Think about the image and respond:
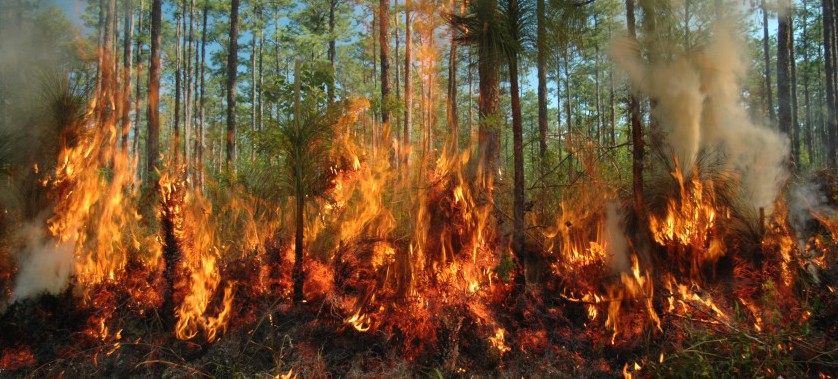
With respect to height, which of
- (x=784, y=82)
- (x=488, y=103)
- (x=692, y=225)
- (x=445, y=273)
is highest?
(x=784, y=82)

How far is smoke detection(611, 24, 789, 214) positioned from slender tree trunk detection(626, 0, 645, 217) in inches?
9.1

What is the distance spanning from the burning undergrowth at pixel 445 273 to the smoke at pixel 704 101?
3 cm

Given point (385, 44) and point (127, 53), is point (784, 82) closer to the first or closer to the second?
point (385, 44)

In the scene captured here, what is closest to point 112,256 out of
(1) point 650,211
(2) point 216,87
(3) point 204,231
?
(3) point 204,231

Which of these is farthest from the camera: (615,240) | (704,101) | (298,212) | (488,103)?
(488,103)

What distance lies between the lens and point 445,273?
4695mm

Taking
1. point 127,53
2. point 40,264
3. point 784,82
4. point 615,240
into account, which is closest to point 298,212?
point 40,264

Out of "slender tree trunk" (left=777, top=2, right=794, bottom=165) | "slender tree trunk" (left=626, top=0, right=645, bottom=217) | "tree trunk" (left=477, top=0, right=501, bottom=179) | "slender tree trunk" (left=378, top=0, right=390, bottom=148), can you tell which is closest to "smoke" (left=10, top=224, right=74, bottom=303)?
"tree trunk" (left=477, top=0, right=501, bottom=179)

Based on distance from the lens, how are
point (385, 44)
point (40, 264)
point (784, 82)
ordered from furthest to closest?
point (784, 82)
point (385, 44)
point (40, 264)

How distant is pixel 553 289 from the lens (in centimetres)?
483

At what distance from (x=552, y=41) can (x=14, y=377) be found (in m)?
6.09

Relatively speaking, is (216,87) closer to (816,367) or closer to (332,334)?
(332,334)

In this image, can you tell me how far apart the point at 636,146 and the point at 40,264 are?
6.11 meters

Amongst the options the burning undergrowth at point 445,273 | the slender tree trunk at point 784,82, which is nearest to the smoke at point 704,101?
the burning undergrowth at point 445,273
